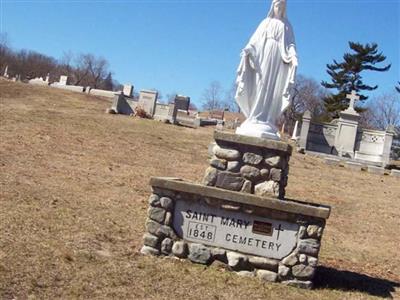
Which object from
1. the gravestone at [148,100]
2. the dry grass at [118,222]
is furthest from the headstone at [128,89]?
the dry grass at [118,222]

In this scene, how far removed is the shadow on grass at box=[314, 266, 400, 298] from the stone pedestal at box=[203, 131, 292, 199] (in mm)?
1261

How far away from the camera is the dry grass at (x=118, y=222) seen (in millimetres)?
5625

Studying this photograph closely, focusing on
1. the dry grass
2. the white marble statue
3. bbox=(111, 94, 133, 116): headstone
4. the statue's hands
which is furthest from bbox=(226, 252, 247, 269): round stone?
bbox=(111, 94, 133, 116): headstone

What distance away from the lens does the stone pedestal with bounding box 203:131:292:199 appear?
264 inches

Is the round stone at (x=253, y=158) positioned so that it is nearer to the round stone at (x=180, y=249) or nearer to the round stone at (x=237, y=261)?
the round stone at (x=237, y=261)

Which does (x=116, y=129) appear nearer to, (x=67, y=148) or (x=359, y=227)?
(x=67, y=148)

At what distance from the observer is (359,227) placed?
11.1m

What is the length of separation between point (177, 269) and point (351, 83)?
46.7 metres

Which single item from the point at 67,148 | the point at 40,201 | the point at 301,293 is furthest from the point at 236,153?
the point at 67,148

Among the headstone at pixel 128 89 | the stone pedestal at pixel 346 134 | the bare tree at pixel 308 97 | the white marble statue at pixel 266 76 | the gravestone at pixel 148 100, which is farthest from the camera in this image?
the bare tree at pixel 308 97

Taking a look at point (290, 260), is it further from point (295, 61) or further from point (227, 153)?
point (295, 61)

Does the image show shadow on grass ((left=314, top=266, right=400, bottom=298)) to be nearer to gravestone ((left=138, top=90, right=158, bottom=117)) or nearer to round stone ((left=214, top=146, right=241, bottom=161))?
round stone ((left=214, top=146, right=241, bottom=161))

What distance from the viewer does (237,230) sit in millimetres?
6594

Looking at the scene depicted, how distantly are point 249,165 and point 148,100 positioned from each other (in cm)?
2333
